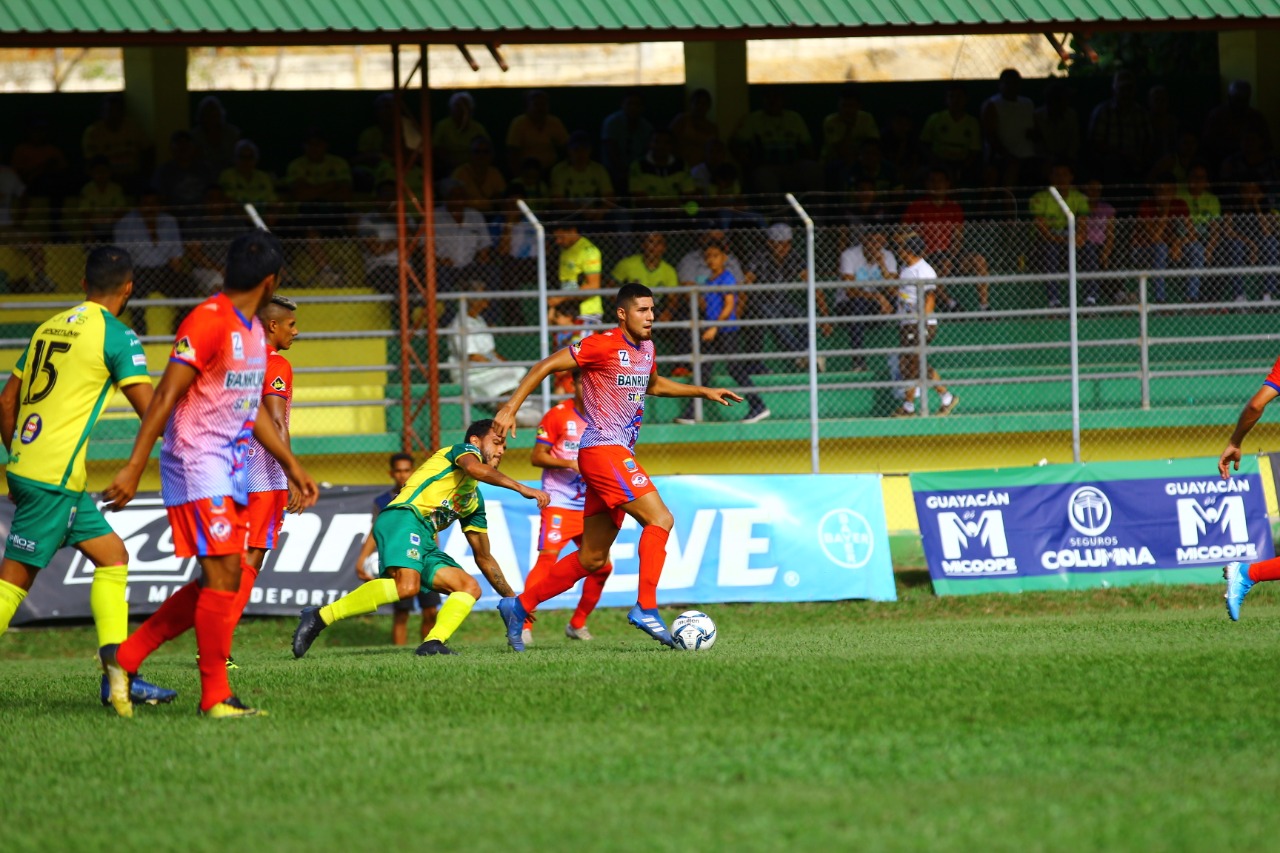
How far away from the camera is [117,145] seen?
753 inches

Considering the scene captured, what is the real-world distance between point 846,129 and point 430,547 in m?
11.5

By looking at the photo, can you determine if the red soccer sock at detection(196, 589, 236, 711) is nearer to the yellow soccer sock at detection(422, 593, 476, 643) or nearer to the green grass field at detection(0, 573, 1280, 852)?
the green grass field at detection(0, 573, 1280, 852)

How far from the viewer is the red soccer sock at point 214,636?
23.0 feet

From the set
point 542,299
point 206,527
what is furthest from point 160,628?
point 542,299

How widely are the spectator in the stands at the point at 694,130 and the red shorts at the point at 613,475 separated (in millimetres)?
10324

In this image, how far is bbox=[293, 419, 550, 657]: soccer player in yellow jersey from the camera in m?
10.2

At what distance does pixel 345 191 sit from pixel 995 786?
48.0ft

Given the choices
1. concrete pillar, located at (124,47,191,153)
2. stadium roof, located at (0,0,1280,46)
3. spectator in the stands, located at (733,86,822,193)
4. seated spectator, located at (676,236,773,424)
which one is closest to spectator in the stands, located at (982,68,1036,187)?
spectator in the stands, located at (733,86,822,193)

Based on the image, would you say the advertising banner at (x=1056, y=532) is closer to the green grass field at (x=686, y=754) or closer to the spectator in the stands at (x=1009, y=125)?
the green grass field at (x=686, y=754)

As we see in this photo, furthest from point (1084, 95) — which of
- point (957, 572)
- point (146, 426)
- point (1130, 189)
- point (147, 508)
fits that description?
point (146, 426)

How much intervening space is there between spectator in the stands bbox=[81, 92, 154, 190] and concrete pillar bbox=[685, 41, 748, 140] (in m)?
7.40

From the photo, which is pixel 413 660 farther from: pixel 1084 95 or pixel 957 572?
pixel 1084 95

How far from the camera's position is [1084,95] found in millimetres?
22094

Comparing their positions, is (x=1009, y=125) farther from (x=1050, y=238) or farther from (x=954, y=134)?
(x=1050, y=238)
